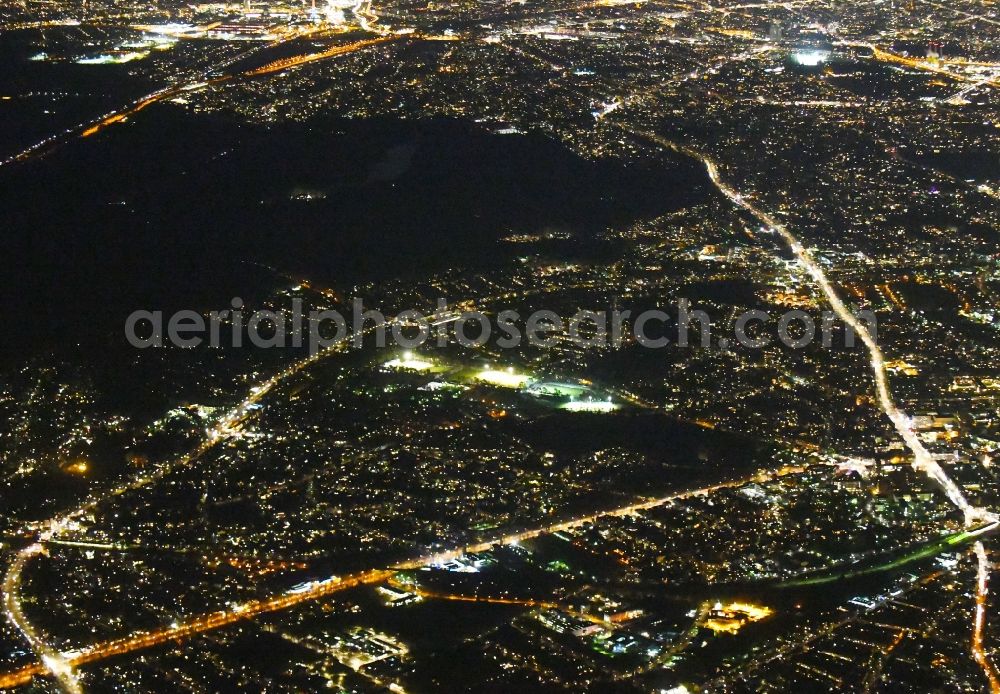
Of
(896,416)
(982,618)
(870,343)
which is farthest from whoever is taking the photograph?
(870,343)

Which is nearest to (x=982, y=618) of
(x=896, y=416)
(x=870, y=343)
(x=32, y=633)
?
(x=896, y=416)

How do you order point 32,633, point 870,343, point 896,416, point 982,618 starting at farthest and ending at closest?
1. point 870,343
2. point 896,416
3. point 982,618
4. point 32,633

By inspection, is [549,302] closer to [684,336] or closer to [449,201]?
[684,336]

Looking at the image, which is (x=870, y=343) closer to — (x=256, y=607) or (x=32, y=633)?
(x=256, y=607)

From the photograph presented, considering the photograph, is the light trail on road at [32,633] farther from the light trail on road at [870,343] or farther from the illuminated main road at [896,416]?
the light trail on road at [870,343]

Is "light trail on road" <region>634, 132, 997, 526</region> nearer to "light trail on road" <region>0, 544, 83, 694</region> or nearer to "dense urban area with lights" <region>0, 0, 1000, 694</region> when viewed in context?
"dense urban area with lights" <region>0, 0, 1000, 694</region>

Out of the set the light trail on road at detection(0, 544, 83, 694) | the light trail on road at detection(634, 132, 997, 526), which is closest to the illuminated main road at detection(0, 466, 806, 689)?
the light trail on road at detection(0, 544, 83, 694)

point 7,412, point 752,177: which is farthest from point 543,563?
point 752,177

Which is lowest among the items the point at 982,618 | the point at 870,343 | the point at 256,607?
the point at 982,618
